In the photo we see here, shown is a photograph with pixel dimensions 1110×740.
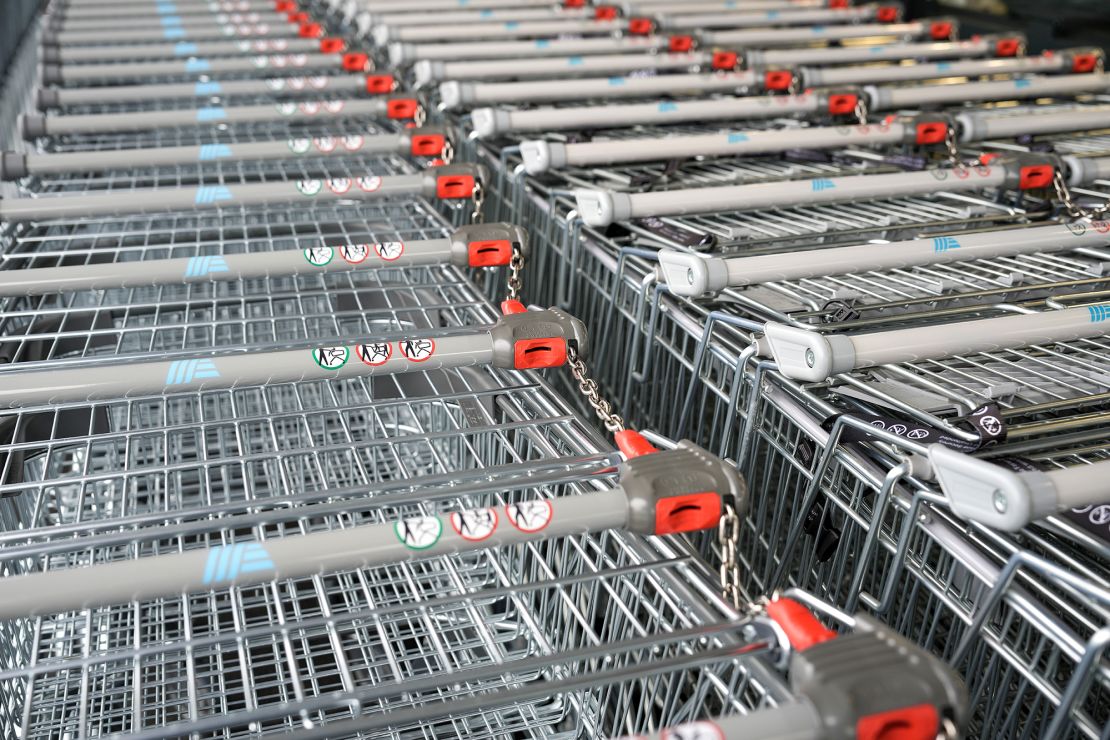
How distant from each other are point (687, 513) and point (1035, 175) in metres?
1.67

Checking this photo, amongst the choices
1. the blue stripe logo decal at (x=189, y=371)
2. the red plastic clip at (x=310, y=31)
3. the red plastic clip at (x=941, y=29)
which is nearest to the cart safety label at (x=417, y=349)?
the blue stripe logo decal at (x=189, y=371)

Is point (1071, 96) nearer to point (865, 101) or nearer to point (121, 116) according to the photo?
point (865, 101)

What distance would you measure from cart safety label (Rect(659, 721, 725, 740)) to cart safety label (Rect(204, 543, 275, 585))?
47 cm

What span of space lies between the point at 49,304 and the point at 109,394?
119 centimetres

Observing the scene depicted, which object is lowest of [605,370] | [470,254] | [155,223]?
[605,370]

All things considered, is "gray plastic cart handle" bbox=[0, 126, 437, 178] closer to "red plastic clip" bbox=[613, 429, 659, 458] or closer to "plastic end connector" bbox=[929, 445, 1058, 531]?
"red plastic clip" bbox=[613, 429, 659, 458]

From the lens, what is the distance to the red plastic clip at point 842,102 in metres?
3.14

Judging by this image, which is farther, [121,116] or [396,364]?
[121,116]

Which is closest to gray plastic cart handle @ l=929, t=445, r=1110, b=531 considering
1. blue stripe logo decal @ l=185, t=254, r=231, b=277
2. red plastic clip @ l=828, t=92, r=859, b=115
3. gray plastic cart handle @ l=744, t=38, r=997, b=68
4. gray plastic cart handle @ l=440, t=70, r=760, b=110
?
blue stripe logo decal @ l=185, t=254, r=231, b=277

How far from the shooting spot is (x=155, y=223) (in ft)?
8.77

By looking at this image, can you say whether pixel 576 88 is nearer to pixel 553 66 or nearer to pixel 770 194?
pixel 553 66

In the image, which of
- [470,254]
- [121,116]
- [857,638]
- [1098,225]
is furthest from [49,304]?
[1098,225]

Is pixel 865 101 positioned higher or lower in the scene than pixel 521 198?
higher

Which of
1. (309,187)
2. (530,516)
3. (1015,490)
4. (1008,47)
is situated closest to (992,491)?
(1015,490)
